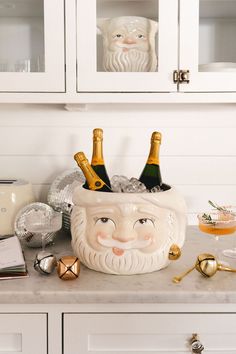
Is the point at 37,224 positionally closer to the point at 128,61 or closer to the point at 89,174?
the point at 89,174

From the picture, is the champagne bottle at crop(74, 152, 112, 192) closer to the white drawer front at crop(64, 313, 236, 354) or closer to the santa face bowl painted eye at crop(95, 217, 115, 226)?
the santa face bowl painted eye at crop(95, 217, 115, 226)

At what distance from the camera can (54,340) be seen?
131cm

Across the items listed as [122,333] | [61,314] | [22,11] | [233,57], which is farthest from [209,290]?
[22,11]

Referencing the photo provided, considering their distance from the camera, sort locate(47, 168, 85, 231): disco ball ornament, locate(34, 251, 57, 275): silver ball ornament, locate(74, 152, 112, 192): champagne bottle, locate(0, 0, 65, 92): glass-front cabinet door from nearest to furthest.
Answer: locate(34, 251, 57, 275): silver ball ornament < locate(74, 152, 112, 192): champagne bottle < locate(0, 0, 65, 92): glass-front cabinet door < locate(47, 168, 85, 231): disco ball ornament

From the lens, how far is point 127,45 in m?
1.65

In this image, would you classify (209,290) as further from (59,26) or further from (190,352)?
(59,26)

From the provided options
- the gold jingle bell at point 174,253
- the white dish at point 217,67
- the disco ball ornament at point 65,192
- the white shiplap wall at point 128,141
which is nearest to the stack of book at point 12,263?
the disco ball ornament at point 65,192

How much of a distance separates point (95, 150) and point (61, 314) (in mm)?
552

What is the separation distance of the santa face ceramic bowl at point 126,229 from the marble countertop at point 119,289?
4 cm

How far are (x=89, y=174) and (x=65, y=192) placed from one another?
303 millimetres

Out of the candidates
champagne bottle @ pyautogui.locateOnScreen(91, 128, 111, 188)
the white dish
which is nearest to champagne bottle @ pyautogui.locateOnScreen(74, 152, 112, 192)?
champagne bottle @ pyautogui.locateOnScreen(91, 128, 111, 188)

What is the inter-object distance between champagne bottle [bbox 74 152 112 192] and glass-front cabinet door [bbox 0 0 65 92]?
273 mm

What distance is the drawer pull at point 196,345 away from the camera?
131cm

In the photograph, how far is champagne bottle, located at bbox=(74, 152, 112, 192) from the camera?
1511mm
